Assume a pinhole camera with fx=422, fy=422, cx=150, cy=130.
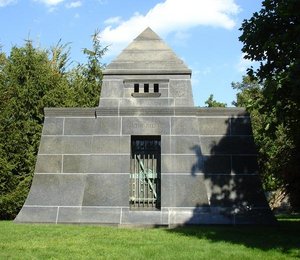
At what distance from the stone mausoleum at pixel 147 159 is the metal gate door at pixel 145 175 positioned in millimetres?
34

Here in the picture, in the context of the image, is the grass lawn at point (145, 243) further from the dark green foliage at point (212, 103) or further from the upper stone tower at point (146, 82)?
the dark green foliage at point (212, 103)

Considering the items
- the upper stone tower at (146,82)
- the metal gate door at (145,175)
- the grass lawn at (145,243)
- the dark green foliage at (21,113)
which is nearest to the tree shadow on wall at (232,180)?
the grass lawn at (145,243)

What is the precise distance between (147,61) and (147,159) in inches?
139

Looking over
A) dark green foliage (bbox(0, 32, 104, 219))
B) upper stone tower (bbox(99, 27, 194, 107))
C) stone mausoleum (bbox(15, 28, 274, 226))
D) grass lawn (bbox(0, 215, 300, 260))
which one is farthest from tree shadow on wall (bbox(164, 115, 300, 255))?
dark green foliage (bbox(0, 32, 104, 219))

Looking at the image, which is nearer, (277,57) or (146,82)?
(277,57)

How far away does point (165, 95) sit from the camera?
14688 millimetres

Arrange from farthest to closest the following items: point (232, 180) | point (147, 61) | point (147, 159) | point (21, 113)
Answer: point (21, 113) < point (147, 61) < point (147, 159) < point (232, 180)

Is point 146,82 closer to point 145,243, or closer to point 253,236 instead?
point 253,236

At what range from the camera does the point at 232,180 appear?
13.9 meters

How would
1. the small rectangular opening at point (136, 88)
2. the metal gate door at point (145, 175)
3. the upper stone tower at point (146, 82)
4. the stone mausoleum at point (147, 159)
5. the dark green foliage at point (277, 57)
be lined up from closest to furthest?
the dark green foliage at point (277, 57) → the stone mausoleum at point (147, 159) → the metal gate door at point (145, 175) → the upper stone tower at point (146, 82) → the small rectangular opening at point (136, 88)

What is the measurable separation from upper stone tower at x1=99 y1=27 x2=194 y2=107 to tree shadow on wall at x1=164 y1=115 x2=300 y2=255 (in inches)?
68.1

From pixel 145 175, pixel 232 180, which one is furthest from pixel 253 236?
pixel 145 175

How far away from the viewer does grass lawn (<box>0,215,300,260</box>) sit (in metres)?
8.05

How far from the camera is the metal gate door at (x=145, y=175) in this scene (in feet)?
46.5
